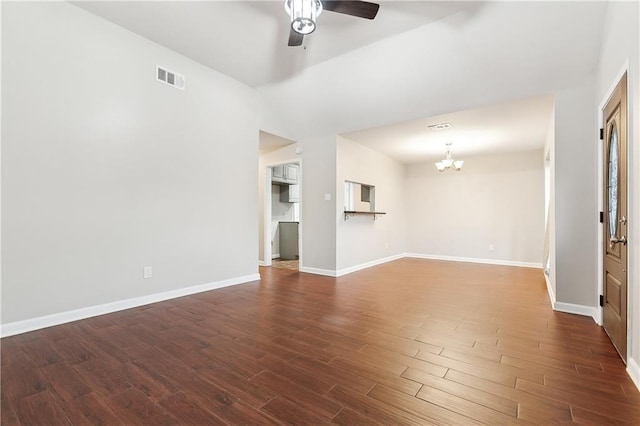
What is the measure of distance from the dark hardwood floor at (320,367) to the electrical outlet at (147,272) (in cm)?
38

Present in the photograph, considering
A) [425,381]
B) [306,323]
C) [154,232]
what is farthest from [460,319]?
[154,232]

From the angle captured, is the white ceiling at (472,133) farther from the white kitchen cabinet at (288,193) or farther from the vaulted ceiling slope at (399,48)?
the white kitchen cabinet at (288,193)

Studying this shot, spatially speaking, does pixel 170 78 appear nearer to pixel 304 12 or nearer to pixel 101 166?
pixel 101 166

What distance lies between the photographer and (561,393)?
1713 mm

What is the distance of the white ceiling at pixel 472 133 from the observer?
401cm

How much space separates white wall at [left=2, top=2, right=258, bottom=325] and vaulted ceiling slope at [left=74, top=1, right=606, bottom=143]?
43 cm

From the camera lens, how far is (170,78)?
12.4 feet

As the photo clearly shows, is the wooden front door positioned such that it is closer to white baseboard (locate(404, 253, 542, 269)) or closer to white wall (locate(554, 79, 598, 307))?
white wall (locate(554, 79, 598, 307))

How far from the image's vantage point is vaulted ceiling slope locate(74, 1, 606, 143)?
2.88 metres

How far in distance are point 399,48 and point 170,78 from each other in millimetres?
2953

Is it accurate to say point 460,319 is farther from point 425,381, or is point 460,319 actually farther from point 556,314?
point 425,381

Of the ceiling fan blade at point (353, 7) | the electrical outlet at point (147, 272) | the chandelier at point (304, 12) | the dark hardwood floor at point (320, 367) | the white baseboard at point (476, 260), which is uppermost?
the ceiling fan blade at point (353, 7)

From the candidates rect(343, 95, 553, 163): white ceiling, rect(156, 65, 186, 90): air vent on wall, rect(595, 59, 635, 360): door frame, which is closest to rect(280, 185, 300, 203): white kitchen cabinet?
rect(343, 95, 553, 163): white ceiling

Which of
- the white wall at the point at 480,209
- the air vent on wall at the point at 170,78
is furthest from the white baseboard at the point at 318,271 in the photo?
the air vent on wall at the point at 170,78
